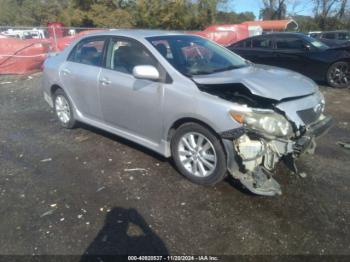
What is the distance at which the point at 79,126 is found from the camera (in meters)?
6.21

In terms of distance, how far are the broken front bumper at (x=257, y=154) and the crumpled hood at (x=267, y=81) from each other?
474 mm

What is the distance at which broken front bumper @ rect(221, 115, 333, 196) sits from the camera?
342cm

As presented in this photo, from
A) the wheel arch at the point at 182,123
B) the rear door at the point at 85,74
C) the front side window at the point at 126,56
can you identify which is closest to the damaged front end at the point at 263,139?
the wheel arch at the point at 182,123

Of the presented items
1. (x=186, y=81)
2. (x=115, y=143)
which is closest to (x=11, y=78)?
(x=115, y=143)

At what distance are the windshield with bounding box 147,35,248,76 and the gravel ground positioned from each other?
1.34 m

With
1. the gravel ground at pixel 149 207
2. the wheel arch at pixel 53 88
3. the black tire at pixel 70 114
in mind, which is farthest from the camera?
the wheel arch at pixel 53 88

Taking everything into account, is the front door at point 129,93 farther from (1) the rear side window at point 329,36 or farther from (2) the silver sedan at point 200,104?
(1) the rear side window at point 329,36

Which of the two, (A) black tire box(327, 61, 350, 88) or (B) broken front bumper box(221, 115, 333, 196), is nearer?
(B) broken front bumper box(221, 115, 333, 196)

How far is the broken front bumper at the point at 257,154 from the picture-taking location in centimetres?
342

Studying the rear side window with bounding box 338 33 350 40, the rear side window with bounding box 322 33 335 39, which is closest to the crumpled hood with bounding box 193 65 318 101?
the rear side window with bounding box 338 33 350 40

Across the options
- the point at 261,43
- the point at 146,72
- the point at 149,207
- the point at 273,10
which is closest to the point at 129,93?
the point at 146,72

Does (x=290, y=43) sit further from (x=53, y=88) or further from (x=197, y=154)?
(x=197, y=154)

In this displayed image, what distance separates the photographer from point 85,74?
5.06 m

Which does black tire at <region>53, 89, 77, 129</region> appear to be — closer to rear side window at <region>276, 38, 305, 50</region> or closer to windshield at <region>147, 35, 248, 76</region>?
windshield at <region>147, 35, 248, 76</region>
